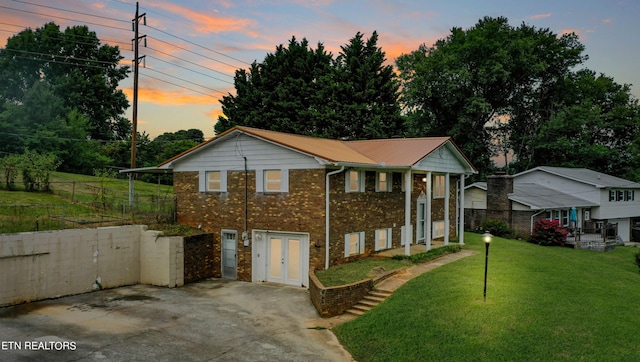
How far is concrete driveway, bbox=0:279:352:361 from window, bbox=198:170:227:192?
16.4 feet

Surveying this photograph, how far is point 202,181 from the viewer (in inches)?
825

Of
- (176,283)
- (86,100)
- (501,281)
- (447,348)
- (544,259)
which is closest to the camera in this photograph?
(447,348)

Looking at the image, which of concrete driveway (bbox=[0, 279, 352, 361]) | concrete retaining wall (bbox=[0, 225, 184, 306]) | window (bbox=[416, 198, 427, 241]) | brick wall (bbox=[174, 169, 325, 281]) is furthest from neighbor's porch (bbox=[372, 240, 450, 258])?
concrete retaining wall (bbox=[0, 225, 184, 306])

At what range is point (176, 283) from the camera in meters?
18.6

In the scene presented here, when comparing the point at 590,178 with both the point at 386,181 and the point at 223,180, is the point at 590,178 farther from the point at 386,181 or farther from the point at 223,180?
the point at 223,180

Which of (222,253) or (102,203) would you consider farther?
(102,203)

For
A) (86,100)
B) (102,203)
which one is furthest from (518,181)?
(86,100)

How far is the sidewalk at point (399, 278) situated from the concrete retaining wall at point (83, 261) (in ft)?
26.1

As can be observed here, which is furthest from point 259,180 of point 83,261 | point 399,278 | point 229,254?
point 83,261

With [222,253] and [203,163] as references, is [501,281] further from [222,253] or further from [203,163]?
[203,163]

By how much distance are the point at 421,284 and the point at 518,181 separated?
31763 millimetres

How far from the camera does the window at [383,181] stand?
20.7m

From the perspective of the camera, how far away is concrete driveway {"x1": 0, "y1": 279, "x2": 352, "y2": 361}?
1103 centimetres

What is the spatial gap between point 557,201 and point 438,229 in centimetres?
1458
